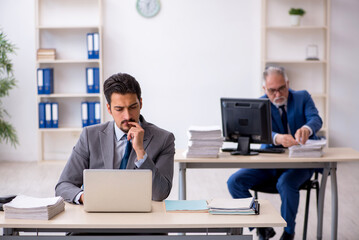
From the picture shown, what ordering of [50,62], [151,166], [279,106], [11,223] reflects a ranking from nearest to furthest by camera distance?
[11,223] < [151,166] < [279,106] < [50,62]

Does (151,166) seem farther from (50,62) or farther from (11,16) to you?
(11,16)

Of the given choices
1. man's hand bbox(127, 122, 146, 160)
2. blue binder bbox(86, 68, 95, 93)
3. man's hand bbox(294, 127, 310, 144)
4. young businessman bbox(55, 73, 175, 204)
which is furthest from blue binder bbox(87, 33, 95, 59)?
man's hand bbox(127, 122, 146, 160)

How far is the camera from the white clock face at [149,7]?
7465 millimetres

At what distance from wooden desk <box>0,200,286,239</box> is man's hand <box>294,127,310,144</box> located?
1586 millimetres

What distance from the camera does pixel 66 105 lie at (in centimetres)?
758

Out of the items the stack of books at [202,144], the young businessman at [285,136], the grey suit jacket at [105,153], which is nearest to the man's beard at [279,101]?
the young businessman at [285,136]

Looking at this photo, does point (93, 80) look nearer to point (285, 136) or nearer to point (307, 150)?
point (285, 136)

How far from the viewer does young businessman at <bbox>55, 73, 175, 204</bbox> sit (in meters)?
2.72

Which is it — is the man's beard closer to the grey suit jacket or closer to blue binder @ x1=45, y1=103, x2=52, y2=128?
the grey suit jacket

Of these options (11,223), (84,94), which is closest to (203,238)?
(11,223)

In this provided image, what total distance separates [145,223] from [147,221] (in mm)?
30

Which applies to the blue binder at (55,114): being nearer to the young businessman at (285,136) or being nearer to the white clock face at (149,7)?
the white clock face at (149,7)

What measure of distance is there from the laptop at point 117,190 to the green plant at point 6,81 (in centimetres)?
491

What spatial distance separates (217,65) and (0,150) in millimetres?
2999
